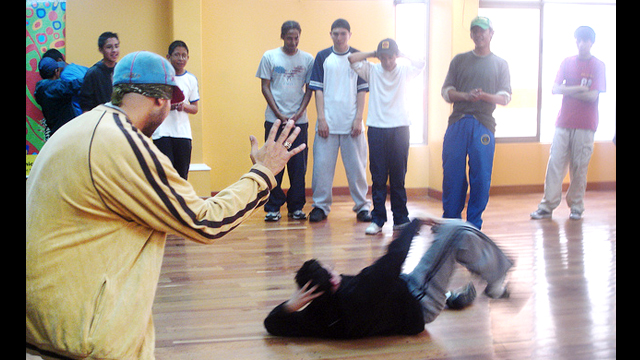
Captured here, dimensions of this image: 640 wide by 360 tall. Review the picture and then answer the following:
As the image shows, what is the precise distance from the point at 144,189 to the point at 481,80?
3594 mm

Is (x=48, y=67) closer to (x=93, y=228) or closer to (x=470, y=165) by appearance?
(x=470, y=165)

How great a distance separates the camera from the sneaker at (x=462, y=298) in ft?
10.4

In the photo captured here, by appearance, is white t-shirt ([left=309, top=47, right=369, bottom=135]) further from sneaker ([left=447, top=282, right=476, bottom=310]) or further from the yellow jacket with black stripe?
the yellow jacket with black stripe

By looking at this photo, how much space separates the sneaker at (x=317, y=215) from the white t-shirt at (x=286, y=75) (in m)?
0.85

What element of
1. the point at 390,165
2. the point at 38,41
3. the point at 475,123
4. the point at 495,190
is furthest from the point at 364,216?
the point at 38,41

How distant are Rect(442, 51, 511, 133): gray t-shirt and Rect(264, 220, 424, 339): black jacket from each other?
7.26 feet

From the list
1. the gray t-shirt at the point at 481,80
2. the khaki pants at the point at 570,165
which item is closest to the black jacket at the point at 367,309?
the gray t-shirt at the point at 481,80

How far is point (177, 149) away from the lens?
542 centimetres

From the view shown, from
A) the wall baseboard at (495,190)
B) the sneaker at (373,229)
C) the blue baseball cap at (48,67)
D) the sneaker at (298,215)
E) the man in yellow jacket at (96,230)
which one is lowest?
the sneaker at (373,229)

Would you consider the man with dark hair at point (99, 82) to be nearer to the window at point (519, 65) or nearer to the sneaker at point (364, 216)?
the sneaker at point (364, 216)

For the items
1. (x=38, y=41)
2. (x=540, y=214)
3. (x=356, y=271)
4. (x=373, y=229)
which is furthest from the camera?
(x=38, y=41)

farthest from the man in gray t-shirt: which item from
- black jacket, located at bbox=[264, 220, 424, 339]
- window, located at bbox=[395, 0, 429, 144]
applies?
window, located at bbox=[395, 0, 429, 144]

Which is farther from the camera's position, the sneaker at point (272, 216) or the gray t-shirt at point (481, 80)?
the sneaker at point (272, 216)
